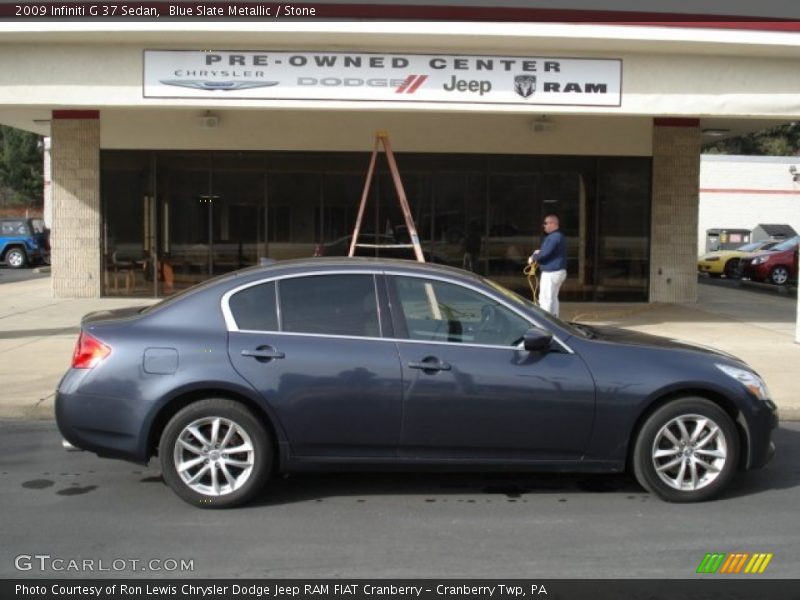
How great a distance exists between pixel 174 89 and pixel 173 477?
7598 millimetres

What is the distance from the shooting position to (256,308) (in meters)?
5.45

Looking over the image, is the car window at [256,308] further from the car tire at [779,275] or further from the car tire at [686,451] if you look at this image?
the car tire at [779,275]

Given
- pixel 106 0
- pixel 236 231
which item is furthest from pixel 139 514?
pixel 236 231

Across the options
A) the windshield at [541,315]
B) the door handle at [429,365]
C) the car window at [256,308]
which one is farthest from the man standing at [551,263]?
the car window at [256,308]

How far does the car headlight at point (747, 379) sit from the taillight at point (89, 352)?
4.01 meters

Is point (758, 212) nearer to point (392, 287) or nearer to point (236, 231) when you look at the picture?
point (236, 231)

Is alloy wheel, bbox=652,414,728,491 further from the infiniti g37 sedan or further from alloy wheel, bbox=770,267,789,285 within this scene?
alloy wheel, bbox=770,267,789,285

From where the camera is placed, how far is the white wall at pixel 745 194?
38.3 m

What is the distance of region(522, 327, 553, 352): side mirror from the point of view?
17.2ft

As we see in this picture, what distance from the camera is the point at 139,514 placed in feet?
17.2

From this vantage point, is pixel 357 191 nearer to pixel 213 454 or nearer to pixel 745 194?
pixel 213 454

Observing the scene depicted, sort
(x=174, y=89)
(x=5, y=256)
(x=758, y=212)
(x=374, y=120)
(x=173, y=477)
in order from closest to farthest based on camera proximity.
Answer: (x=173, y=477) < (x=174, y=89) < (x=374, y=120) < (x=5, y=256) < (x=758, y=212)

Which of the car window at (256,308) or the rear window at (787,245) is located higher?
the rear window at (787,245)
